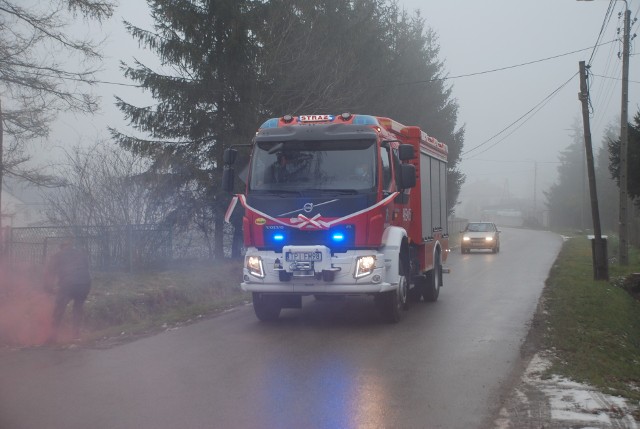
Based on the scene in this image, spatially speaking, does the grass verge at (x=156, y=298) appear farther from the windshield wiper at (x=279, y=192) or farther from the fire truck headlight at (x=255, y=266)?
the windshield wiper at (x=279, y=192)

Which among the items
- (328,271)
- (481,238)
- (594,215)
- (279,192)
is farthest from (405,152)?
(481,238)

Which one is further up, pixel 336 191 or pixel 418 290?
pixel 336 191

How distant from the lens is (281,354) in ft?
30.0

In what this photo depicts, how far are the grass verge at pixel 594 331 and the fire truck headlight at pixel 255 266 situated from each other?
14.6 feet

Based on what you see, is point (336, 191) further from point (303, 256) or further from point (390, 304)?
point (390, 304)

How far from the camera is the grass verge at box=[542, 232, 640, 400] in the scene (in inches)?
320

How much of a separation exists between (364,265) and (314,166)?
1803 millimetres

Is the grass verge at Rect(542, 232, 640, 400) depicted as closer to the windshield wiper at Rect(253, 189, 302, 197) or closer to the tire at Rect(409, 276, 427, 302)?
the tire at Rect(409, 276, 427, 302)

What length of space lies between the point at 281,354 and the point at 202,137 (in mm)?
14312

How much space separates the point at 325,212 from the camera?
1070 cm

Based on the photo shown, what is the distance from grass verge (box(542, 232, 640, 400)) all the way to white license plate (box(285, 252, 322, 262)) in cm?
358

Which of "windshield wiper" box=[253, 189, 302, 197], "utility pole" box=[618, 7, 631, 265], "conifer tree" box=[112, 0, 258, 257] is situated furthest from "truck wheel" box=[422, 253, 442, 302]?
"utility pole" box=[618, 7, 631, 265]

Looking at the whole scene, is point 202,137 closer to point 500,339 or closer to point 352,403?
point 500,339

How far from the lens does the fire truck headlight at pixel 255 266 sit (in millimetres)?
11009
